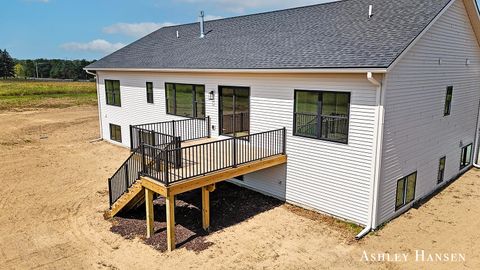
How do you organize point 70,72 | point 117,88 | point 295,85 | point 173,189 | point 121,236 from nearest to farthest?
1. point 173,189
2. point 121,236
3. point 295,85
4. point 117,88
5. point 70,72

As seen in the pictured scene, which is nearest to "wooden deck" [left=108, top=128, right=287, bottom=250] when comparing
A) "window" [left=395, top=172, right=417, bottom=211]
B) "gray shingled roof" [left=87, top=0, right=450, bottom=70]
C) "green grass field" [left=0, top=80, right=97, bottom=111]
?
"gray shingled roof" [left=87, top=0, right=450, bottom=70]

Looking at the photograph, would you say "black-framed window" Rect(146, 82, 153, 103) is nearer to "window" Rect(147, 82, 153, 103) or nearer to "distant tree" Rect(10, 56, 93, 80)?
"window" Rect(147, 82, 153, 103)

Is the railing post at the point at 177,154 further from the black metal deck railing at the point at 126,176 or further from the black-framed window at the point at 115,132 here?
the black-framed window at the point at 115,132

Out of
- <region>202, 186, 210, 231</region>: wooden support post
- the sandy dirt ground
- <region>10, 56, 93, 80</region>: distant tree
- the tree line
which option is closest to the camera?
the sandy dirt ground

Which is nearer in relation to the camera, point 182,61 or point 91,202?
point 91,202

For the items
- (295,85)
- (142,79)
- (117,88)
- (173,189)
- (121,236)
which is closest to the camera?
(173,189)

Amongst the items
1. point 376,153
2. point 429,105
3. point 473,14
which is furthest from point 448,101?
point 376,153

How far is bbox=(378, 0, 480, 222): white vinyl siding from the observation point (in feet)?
29.8

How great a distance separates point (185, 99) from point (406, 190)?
8.82 meters

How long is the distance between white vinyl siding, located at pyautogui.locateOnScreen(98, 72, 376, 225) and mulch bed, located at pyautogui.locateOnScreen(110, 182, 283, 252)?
73 centimetres

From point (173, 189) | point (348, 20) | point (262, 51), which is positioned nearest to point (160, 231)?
point (173, 189)

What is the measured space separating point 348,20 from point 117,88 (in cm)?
1249

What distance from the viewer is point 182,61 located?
14.1m

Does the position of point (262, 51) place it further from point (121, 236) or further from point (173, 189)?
point (121, 236)
